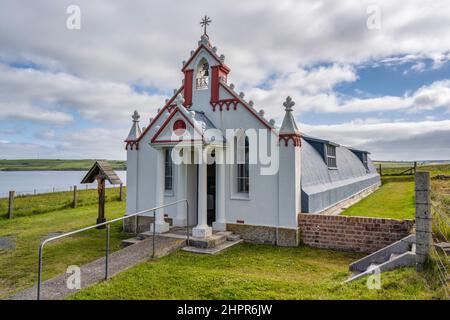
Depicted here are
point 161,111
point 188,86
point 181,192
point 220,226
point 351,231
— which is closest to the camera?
point 351,231

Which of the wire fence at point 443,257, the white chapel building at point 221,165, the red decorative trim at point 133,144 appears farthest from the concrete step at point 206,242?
the wire fence at point 443,257

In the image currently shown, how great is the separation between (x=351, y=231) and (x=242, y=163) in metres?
4.33

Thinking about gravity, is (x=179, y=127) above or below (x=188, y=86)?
below

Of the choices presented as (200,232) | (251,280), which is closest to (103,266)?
(200,232)

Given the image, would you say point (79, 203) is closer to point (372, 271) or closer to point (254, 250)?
point (254, 250)

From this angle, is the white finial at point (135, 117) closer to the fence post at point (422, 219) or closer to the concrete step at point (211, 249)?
the concrete step at point (211, 249)

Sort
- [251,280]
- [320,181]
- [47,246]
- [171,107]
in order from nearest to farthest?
[251,280] → [47,246] → [171,107] → [320,181]

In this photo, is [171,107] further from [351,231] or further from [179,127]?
[351,231]

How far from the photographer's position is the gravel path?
6.17 meters

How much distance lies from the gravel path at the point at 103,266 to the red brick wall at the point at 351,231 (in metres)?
4.26

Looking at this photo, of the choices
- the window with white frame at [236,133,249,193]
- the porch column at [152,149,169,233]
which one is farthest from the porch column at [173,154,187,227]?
the window with white frame at [236,133,249,193]

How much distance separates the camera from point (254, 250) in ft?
33.1

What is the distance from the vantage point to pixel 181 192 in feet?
39.0

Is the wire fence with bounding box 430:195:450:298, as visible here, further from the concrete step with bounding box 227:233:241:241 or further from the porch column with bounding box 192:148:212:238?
the porch column with bounding box 192:148:212:238
